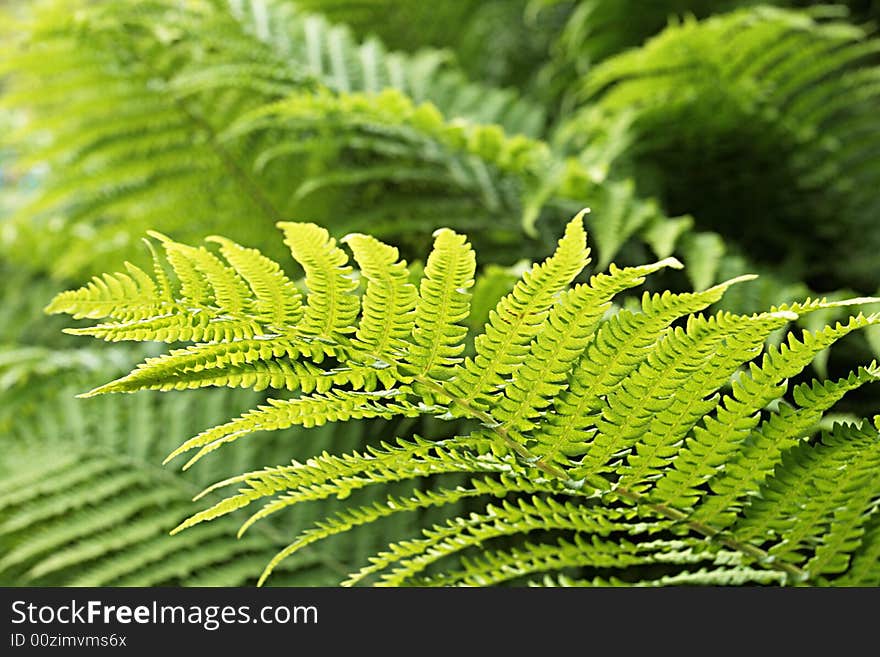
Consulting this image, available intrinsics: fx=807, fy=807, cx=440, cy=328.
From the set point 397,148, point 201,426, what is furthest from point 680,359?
point 201,426

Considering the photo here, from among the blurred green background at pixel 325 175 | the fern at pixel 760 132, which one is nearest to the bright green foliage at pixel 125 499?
the blurred green background at pixel 325 175

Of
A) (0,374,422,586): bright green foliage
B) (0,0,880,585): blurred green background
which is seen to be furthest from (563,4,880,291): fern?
(0,374,422,586): bright green foliage

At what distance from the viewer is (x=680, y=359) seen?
422 mm

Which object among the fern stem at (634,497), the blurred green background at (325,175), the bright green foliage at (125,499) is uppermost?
the blurred green background at (325,175)

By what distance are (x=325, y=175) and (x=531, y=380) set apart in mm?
649

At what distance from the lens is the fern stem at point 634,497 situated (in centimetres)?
44

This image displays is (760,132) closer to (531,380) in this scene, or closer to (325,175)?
(325,175)

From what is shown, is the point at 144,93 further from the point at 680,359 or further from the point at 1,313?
the point at 680,359

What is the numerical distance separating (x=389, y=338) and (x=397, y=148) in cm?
52

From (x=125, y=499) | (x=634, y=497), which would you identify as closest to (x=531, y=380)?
(x=634, y=497)

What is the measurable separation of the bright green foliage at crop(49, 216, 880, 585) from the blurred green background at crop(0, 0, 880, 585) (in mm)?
321

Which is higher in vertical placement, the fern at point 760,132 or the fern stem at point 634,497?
the fern at point 760,132

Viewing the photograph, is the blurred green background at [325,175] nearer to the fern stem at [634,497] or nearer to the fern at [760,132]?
the fern at [760,132]

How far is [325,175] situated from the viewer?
1.01 meters
